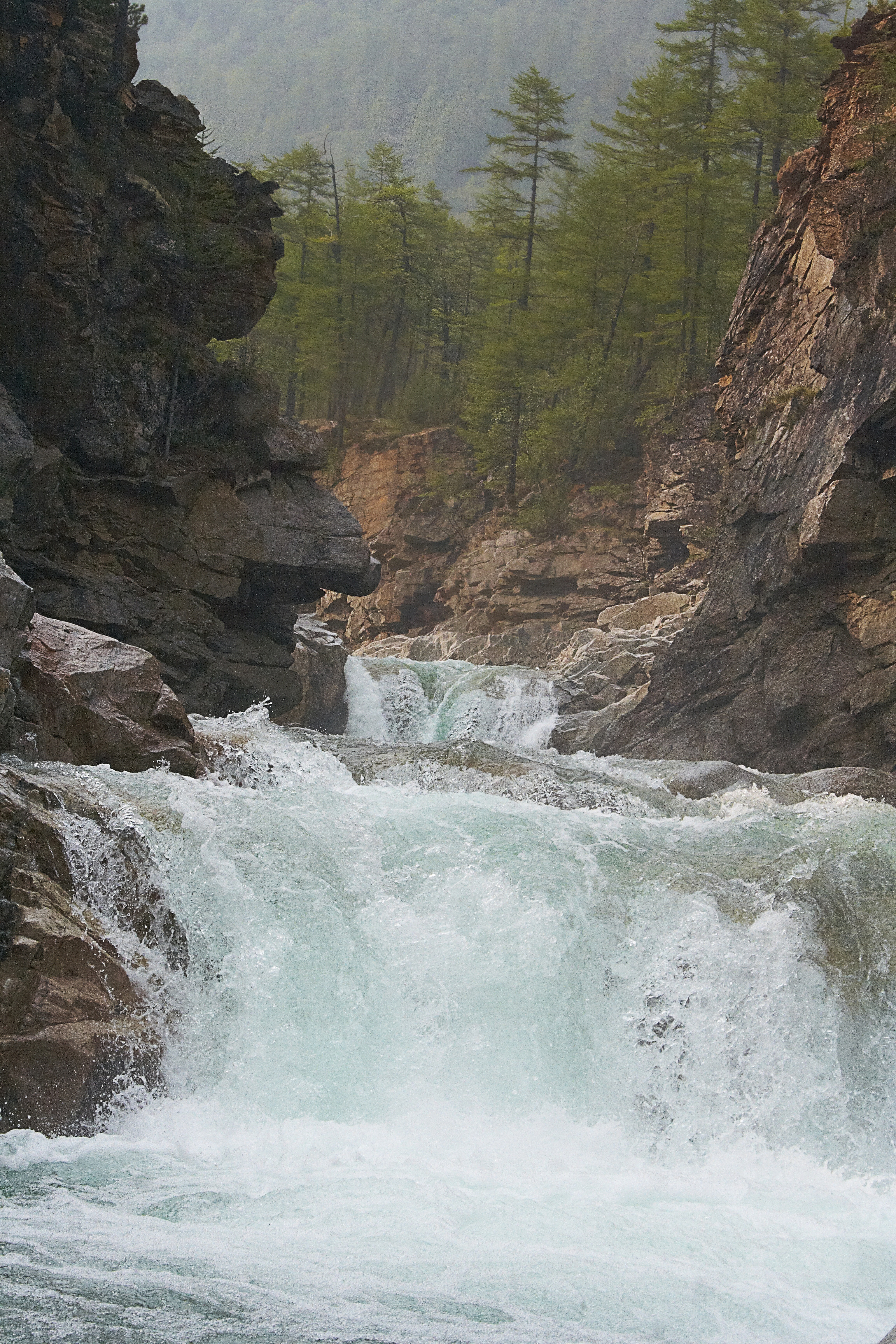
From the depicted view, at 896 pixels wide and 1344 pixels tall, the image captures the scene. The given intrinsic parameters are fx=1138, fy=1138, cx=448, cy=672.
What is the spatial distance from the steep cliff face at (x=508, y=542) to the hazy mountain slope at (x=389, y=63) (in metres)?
96.5

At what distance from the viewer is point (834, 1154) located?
7.51 metres

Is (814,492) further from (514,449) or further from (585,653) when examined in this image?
(514,449)

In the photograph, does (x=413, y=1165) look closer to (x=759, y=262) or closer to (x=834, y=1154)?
(x=834, y=1154)

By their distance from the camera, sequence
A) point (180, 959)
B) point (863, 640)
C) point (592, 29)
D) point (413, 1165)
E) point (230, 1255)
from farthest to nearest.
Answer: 1. point (592, 29)
2. point (863, 640)
3. point (180, 959)
4. point (413, 1165)
5. point (230, 1255)

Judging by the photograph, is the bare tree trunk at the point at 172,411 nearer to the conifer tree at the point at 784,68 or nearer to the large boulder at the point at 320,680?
the large boulder at the point at 320,680

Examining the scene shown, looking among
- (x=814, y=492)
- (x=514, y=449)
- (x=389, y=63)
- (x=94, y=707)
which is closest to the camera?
(x=94, y=707)

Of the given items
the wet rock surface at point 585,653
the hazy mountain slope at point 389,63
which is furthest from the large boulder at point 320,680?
the hazy mountain slope at point 389,63

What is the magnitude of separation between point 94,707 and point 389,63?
15250cm

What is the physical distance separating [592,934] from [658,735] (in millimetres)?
12363

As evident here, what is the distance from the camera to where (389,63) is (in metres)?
143

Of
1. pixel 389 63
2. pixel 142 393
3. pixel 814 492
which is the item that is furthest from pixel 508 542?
pixel 389 63

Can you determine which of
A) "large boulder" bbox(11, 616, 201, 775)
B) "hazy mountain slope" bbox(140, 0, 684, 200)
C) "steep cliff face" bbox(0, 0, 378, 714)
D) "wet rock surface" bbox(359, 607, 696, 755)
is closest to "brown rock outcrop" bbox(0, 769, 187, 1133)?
"large boulder" bbox(11, 616, 201, 775)

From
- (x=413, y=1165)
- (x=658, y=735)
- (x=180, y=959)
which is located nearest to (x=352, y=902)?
(x=180, y=959)

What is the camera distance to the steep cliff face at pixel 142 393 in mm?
14953
